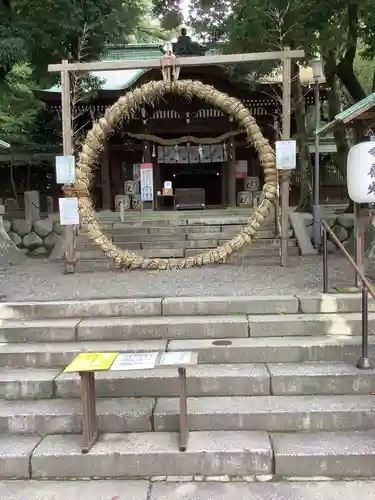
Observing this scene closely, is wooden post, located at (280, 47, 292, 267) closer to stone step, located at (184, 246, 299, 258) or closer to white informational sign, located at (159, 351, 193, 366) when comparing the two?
stone step, located at (184, 246, 299, 258)

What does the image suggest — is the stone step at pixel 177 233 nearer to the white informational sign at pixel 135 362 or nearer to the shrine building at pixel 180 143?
the shrine building at pixel 180 143

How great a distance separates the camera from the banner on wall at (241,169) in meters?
15.9

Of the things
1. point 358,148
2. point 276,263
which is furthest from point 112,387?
point 276,263

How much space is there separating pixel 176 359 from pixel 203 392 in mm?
1011

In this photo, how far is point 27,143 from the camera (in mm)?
15914

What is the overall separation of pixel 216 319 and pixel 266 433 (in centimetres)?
150

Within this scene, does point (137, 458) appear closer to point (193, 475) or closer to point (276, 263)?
point (193, 475)

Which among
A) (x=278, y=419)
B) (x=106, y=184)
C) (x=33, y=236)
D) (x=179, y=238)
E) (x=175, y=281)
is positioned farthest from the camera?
(x=106, y=184)

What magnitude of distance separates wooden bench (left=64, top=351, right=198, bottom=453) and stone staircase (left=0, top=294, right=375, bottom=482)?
5.8 inches

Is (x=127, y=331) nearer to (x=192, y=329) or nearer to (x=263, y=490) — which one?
(x=192, y=329)

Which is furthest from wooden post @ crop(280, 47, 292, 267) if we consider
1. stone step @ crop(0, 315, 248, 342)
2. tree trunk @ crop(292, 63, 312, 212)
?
tree trunk @ crop(292, 63, 312, 212)

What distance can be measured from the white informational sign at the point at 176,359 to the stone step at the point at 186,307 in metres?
1.75

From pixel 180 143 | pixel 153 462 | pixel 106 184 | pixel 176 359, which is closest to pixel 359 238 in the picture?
pixel 176 359

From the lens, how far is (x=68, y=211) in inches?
293
